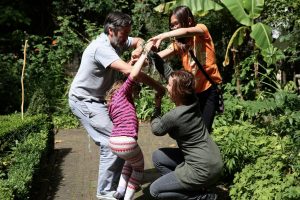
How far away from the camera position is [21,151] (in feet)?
20.5

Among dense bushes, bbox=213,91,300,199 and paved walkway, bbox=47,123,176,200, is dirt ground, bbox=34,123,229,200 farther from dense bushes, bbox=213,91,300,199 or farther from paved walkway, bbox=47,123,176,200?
dense bushes, bbox=213,91,300,199

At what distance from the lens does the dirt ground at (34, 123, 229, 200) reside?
19.2 ft

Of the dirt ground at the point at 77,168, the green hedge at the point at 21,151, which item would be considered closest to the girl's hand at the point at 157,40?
the dirt ground at the point at 77,168

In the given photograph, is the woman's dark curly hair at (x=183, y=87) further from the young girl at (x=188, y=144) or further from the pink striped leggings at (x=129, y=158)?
the pink striped leggings at (x=129, y=158)

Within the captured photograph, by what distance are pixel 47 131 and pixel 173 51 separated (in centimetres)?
265

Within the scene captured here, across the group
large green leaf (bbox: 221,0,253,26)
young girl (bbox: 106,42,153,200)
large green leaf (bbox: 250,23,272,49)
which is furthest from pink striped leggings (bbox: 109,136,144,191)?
large green leaf (bbox: 221,0,253,26)

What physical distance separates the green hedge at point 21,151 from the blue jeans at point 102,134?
801 mm

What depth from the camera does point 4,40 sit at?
12.4m

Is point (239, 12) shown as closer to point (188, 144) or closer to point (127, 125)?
point (127, 125)

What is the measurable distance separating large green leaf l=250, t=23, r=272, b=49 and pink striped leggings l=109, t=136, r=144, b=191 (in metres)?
3.04

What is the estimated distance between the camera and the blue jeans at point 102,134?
5.11 meters

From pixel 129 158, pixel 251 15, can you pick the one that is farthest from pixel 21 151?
pixel 251 15

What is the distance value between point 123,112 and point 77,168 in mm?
2233

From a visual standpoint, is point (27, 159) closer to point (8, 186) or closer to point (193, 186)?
point (8, 186)
